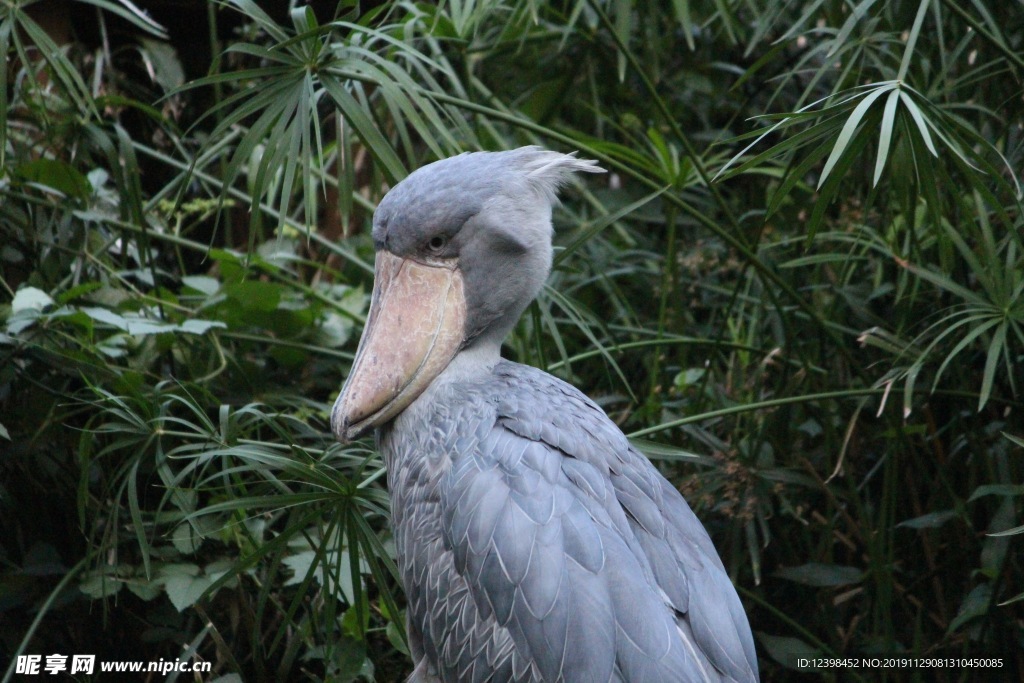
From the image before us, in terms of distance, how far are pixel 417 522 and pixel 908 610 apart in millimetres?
1524

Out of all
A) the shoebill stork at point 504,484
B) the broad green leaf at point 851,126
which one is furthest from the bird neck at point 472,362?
the broad green leaf at point 851,126

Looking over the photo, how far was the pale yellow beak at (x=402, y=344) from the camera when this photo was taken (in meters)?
1.78

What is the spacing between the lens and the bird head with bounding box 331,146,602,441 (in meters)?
1.77

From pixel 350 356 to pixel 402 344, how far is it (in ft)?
3.13

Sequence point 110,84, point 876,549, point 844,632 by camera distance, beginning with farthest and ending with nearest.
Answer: point 110,84, point 844,632, point 876,549

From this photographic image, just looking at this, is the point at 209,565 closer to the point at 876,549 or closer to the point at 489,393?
the point at 489,393

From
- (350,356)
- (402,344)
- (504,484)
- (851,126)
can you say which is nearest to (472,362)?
(402,344)

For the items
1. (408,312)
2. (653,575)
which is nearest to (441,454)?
(408,312)

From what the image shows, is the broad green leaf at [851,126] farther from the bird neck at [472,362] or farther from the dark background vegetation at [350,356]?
the bird neck at [472,362]

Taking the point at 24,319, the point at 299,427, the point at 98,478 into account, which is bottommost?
the point at 98,478

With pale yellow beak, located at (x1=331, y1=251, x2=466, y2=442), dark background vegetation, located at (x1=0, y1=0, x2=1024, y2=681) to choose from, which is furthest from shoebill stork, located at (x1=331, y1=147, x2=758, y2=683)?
dark background vegetation, located at (x1=0, y1=0, x2=1024, y2=681)

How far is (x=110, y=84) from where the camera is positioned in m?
3.12

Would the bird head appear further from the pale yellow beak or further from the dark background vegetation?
the dark background vegetation

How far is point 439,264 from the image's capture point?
1804mm
